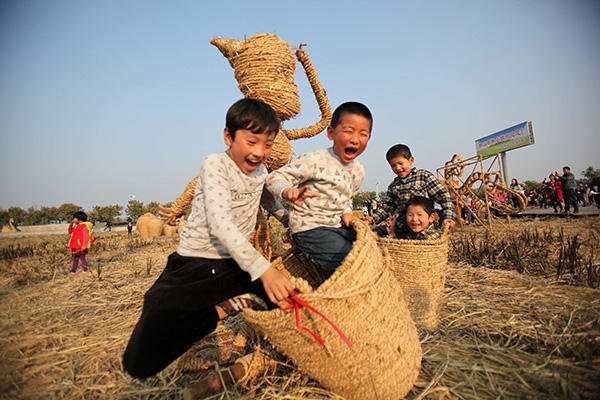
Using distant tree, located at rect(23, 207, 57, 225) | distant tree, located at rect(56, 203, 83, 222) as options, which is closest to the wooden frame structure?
distant tree, located at rect(56, 203, 83, 222)

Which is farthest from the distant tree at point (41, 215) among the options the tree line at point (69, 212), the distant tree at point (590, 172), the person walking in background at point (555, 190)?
the distant tree at point (590, 172)

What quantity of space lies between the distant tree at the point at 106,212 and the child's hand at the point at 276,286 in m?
64.4

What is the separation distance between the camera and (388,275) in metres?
1.62

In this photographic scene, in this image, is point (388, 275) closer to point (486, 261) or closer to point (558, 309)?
point (558, 309)

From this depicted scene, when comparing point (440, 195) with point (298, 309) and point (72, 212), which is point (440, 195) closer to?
point (298, 309)

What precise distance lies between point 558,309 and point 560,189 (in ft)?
45.9

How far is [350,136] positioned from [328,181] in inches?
14.5

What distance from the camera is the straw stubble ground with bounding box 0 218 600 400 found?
1.58 meters

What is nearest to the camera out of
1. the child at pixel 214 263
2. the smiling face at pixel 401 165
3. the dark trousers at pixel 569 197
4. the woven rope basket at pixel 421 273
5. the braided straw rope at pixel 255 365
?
the child at pixel 214 263

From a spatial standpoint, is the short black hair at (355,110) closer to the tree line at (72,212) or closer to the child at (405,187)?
the child at (405,187)

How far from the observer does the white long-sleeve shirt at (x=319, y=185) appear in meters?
2.11

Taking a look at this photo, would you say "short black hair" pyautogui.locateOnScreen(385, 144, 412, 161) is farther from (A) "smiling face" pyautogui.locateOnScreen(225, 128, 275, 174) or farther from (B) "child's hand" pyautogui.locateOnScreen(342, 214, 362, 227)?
(A) "smiling face" pyautogui.locateOnScreen(225, 128, 275, 174)

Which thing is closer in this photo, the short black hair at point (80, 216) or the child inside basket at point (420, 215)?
the child inside basket at point (420, 215)

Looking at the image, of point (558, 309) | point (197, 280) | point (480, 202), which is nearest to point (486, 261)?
point (558, 309)
